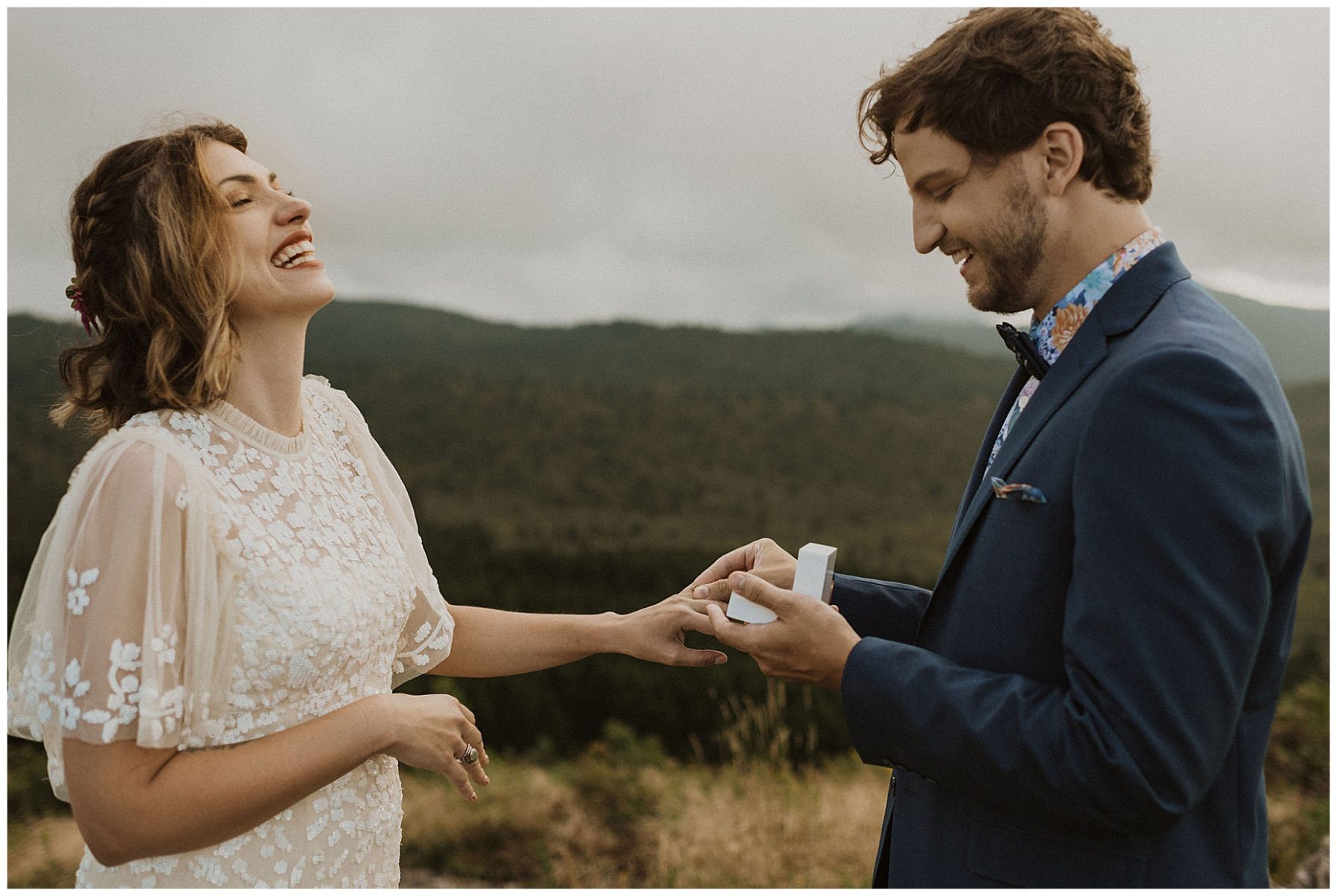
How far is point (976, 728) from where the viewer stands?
1.50 meters

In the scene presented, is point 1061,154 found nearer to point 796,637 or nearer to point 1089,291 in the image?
point 1089,291

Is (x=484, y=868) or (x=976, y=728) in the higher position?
(x=976, y=728)

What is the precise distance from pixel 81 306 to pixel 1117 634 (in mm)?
2036

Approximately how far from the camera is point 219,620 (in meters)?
1.75

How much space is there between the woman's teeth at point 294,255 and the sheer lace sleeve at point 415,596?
389 mm

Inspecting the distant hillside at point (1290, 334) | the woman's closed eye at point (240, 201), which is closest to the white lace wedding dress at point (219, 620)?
the woman's closed eye at point (240, 201)

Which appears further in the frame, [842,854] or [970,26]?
[842,854]

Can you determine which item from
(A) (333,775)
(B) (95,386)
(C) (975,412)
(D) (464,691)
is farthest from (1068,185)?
(C) (975,412)

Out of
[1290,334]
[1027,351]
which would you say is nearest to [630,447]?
[1290,334]

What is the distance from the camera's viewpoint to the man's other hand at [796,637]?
169cm

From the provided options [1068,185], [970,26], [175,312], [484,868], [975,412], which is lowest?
[484,868]

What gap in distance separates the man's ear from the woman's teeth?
1499 millimetres

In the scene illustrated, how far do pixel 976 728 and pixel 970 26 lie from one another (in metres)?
1.35

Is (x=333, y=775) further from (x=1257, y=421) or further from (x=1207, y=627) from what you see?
(x=1257, y=421)
